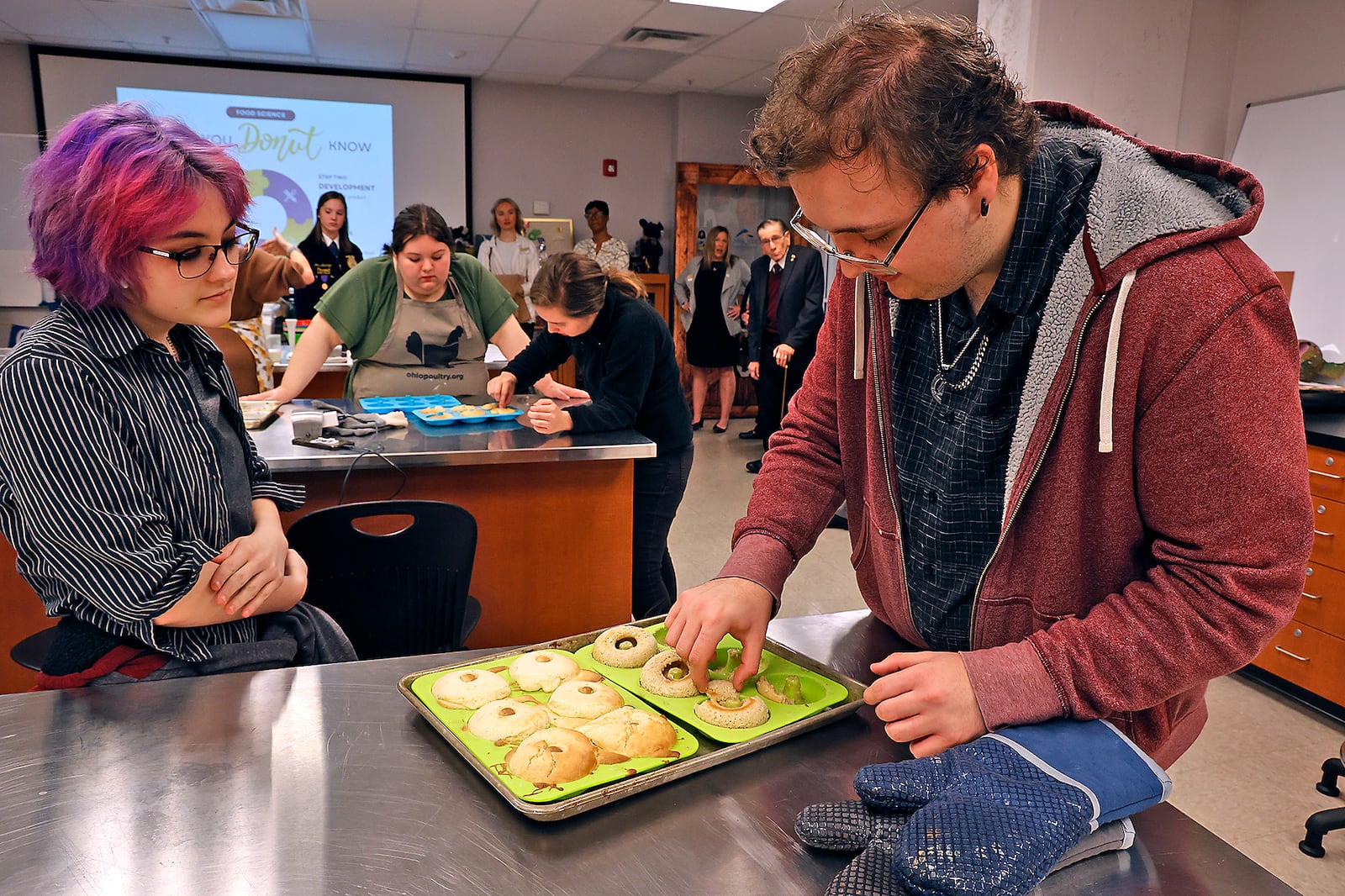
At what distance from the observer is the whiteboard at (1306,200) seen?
4.13m

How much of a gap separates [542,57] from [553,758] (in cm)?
751

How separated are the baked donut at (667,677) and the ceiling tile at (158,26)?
682 cm

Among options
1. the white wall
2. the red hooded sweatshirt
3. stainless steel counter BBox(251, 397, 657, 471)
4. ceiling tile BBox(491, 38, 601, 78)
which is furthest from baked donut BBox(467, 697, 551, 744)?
ceiling tile BBox(491, 38, 601, 78)

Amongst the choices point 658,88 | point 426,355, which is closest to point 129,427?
point 426,355

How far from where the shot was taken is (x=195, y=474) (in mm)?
1364

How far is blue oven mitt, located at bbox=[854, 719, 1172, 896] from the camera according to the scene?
2.32 feet

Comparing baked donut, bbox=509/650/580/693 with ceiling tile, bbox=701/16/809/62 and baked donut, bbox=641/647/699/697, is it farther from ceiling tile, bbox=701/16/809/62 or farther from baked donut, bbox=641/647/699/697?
ceiling tile, bbox=701/16/809/62

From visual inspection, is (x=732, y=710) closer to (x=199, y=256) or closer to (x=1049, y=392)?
(x=1049, y=392)

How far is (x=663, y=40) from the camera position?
668cm

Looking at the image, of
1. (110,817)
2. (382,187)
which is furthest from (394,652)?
(382,187)

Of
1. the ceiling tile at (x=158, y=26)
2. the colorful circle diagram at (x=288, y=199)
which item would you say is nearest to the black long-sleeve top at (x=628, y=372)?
the ceiling tile at (x=158, y=26)

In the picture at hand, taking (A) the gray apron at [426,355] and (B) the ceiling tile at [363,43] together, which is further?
(B) the ceiling tile at [363,43]

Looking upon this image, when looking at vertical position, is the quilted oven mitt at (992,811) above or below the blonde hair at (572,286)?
below

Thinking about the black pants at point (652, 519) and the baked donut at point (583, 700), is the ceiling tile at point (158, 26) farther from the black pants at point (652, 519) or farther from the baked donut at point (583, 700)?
the baked donut at point (583, 700)
